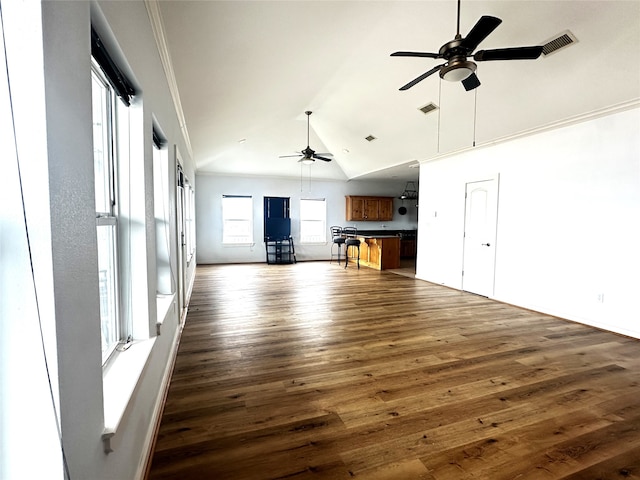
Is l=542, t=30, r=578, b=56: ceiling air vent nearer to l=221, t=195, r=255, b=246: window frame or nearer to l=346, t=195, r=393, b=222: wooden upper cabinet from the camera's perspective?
l=346, t=195, r=393, b=222: wooden upper cabinet

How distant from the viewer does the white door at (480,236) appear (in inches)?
204

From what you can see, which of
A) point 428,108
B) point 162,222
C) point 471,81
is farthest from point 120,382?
point 428,108

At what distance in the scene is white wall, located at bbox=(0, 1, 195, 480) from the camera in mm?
664

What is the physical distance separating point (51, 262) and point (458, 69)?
285cm

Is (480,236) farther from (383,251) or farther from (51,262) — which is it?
(51,262)

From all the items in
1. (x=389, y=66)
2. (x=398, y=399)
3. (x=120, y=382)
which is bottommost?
(x=398, y=399)

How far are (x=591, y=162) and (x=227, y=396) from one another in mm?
4823

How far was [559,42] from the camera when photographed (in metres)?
3.11

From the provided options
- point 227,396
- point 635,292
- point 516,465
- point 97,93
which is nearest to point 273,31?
point 97,93

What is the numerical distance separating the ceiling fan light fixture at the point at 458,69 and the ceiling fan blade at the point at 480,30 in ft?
0.35

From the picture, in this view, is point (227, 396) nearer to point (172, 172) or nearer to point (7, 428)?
point (7, 428)

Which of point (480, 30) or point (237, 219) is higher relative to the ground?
point (480, 30)

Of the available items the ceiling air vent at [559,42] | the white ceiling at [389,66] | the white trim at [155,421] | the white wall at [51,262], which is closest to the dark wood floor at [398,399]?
the white trim at [155,421]

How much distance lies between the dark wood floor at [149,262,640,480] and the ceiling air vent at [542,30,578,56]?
303cm
